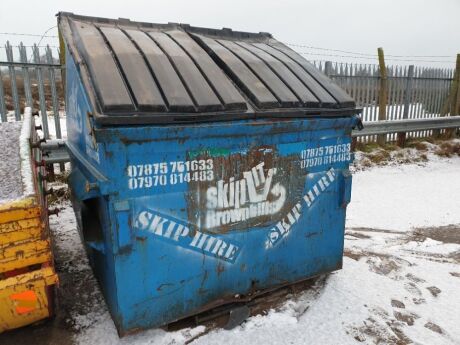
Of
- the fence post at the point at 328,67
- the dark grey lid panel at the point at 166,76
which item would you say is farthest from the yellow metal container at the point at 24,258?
the fence post at the point at 328,67

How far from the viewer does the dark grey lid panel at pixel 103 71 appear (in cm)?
187

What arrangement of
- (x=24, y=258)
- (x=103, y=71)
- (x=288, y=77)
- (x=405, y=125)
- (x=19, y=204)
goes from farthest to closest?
(x=405, y=125), (x=288, y=77), (x=103, y=71), (x=24, y=258), (x=19, y=204)

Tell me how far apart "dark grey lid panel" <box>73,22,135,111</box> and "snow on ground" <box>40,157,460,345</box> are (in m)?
1.39

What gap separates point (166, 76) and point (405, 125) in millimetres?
6600

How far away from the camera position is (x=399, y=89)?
8.34m

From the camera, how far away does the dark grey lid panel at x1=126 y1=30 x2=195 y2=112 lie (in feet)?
6.57

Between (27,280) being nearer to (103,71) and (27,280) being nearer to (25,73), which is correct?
(103,71)

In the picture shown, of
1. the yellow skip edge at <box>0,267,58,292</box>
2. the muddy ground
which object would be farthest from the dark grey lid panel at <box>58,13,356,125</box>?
the muddy ground

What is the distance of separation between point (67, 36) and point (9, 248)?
143 cm

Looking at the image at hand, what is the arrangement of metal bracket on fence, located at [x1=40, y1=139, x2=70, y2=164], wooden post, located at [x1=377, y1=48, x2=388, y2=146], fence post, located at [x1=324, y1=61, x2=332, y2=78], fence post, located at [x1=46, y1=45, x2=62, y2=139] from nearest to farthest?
metal bracket on fence, located at [x1=40, y1=139, x2=70, y2=164] → fence post, located at [x1=46, y1=45, x2=62, y2=139] → fence post, located at [x1=324, y1=61, x2=332, y2=78] → wooden post, located at [x1=377, y1=48, x2=388, y2=146]

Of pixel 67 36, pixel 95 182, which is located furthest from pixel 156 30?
pixel 95 182

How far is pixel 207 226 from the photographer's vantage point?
2.15 m

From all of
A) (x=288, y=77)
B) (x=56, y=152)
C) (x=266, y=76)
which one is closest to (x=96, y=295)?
(x=266, y=76)

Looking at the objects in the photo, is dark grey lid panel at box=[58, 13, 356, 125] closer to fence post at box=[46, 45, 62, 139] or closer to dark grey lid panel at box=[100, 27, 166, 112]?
dark grey lid panel at box=[100, 27, 166, 112]
